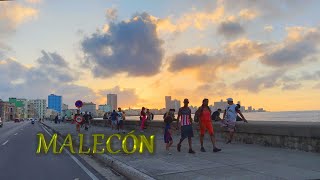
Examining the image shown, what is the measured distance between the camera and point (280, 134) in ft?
46.5

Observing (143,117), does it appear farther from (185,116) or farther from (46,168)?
(46,168)

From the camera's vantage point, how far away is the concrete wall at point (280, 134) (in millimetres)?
12680

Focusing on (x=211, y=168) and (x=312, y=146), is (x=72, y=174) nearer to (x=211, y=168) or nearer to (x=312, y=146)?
(x=211, y=168)

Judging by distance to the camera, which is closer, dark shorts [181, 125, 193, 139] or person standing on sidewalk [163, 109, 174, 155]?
dark shorts [181, 125, 193, 139]

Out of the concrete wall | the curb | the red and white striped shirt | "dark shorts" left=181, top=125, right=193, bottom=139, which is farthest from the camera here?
the red and white striped shirt

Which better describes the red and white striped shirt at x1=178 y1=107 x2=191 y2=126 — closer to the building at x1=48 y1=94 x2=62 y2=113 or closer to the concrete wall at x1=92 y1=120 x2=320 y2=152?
the concrete wall at x1=92 y1=120 x2=320 y2=152

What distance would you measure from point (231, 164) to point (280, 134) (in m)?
3.82

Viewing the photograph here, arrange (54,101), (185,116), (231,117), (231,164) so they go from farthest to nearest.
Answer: (54,101) < (231,117) < (185,116) < (231,164)

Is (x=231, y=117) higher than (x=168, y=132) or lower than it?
higher

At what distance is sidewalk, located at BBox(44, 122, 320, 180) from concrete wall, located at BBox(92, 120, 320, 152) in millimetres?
328

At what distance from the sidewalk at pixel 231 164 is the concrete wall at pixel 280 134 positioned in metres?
0.33

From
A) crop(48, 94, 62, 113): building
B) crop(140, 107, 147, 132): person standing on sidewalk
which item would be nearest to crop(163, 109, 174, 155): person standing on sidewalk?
crop(140, 107, 147, 132): person standing on sidewalk

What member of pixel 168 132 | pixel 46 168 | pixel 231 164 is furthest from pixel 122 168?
pixel 168 132

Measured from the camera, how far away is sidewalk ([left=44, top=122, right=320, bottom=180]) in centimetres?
935
